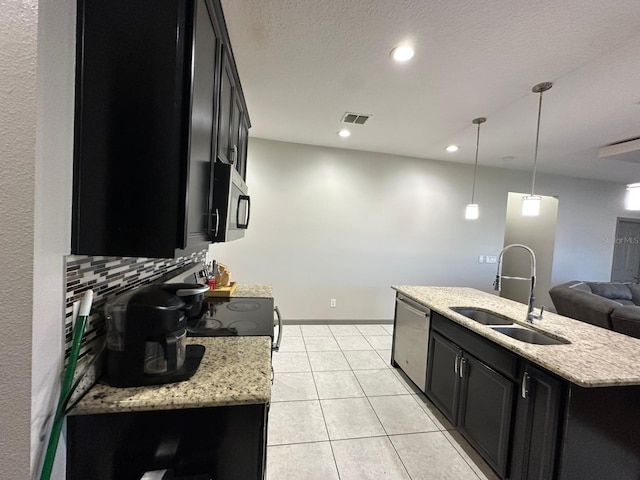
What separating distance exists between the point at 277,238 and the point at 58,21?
330cm

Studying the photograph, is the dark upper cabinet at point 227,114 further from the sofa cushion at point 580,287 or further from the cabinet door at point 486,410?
the sofa cushion at point 580,287

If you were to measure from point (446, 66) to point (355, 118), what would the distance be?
3.79ft

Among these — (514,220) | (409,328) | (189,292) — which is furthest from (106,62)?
(514,220)

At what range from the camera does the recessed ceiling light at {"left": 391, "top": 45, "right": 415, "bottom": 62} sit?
1.74m

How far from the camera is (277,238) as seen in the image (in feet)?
13.1

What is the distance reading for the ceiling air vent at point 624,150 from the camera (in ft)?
10.1

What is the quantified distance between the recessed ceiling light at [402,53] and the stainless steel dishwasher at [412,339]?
1981 mm

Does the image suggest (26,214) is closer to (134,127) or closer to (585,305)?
(134,127)

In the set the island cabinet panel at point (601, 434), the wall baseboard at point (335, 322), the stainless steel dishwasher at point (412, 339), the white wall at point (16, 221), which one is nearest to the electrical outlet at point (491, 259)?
the wall baseboard at point (335, 322)

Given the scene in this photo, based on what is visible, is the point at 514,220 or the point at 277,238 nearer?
the point at 277,238

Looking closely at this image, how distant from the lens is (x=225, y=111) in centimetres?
160

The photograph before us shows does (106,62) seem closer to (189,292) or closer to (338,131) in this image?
(189,292)

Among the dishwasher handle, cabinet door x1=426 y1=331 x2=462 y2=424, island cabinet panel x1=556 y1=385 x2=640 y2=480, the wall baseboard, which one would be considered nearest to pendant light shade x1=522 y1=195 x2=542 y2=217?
the dishwasher handle

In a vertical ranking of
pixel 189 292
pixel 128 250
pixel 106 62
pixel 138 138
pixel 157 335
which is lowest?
pixel 157 335
